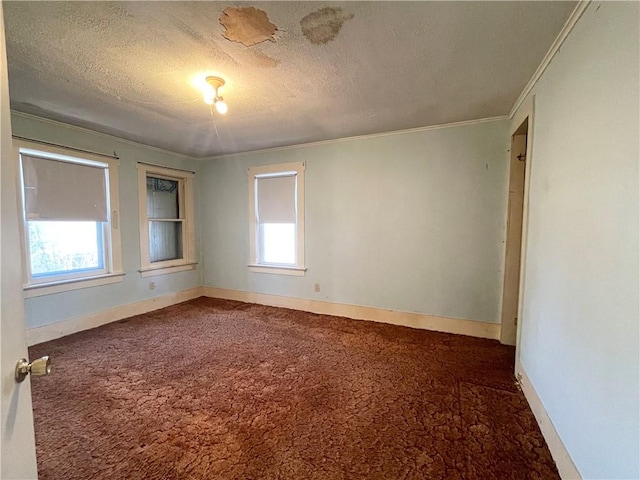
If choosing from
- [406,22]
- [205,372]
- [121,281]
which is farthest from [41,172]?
[406,22]

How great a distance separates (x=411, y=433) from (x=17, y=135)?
4.26m

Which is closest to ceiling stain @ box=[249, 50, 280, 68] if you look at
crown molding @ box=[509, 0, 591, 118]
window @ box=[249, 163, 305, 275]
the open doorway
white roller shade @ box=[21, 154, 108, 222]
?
crown molding @ box=[509, 0, 591, 118]

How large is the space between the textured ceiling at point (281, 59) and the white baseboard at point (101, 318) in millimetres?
2217

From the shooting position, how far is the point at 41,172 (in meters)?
2.99

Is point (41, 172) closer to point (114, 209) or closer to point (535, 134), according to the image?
point (114, 209)

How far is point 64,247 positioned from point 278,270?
2.54m

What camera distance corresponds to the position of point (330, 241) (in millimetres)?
3908

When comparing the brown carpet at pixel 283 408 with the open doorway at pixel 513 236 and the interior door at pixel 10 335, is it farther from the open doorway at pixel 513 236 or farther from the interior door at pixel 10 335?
the interior door at pixel 10 335

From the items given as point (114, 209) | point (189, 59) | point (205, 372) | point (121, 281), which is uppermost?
point (189, 59)

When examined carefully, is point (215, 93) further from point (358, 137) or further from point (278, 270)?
point (278, 270)

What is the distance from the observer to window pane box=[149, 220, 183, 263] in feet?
13.9

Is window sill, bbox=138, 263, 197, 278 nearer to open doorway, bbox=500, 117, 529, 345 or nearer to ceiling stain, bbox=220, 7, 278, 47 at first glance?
ceiling stain, bbox=220, 7, 278, 47

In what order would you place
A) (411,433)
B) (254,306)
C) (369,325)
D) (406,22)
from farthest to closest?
(254,306)
(369,325)
(411,433)
(406,22)

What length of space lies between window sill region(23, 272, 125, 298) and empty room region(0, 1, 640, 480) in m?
0.02
